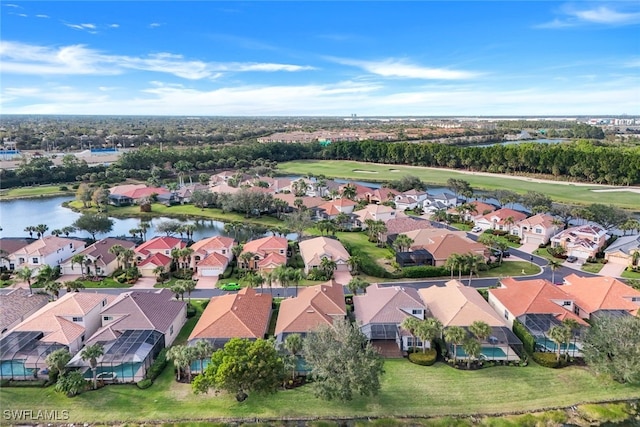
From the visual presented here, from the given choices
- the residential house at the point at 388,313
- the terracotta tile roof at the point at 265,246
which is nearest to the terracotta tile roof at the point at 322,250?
the terracotta tile roof at the point at 265,246

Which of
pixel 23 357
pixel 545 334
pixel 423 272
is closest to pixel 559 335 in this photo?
pixel 545 334

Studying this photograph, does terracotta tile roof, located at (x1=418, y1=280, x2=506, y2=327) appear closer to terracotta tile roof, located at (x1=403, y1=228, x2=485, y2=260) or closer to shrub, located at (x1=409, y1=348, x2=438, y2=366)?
shrub, located at (x1=409, y1=348, x2=438, y2=366)

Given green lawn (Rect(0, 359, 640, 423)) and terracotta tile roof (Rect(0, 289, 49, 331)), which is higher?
terracotta tile roof (Rect(0, 289, 49, 331))

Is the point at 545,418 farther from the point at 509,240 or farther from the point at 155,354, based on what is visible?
the point at 509,240

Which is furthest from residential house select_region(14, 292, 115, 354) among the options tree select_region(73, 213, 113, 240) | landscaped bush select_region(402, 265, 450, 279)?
landscaped bush select_region(402, 265, 450, 279)

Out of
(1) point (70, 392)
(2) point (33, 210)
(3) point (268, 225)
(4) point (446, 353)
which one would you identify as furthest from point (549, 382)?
(2) point (33, 210)

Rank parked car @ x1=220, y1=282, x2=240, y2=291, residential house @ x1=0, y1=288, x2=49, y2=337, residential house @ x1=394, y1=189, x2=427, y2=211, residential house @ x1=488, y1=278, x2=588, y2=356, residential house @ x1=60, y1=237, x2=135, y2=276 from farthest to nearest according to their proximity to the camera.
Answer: residential house @ x1=394, y1=189, x2=427, y2=211, residential house @ x1=60, y1=237, x2=135, y2=276, parked car @ x1=220, y1=282, x2=240, y2=291, residential house @ x1=0, y1=288, x2=49, y2=337, residential house @ x1=488, y1=278, x2=588, y2=356

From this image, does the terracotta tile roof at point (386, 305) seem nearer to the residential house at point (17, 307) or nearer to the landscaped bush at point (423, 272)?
the landscaped bush at point (423, 272)

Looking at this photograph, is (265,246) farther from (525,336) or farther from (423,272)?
(525,336)
